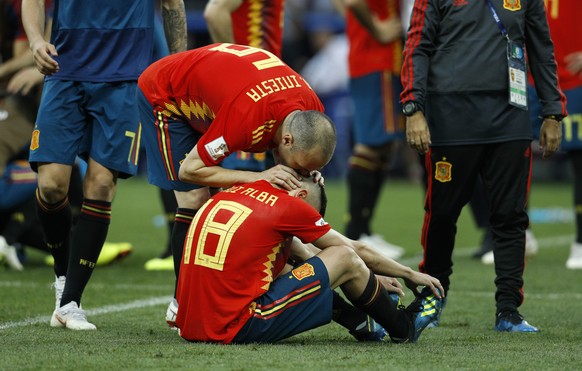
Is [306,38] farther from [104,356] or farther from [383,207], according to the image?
[104,356]

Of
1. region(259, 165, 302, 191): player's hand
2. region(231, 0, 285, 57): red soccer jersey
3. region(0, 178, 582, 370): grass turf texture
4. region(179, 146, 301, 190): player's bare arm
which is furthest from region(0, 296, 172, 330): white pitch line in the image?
region(231, 0, 285, 57): red soccer jersey

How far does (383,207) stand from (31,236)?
6863 millimetres

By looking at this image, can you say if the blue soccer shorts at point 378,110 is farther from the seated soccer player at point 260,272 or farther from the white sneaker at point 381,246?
the seated soccer player at point 260,272

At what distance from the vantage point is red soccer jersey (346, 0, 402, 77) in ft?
30.0

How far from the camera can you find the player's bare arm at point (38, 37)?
213 inches

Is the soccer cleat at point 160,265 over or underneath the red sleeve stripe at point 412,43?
underneath

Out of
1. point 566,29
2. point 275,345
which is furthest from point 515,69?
point 566,29

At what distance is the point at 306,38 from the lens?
69.2 feet

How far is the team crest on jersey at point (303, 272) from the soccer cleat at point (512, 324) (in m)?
1.24

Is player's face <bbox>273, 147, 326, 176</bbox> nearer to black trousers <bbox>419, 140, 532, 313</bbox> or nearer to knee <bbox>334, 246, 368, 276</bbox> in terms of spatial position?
knee <bbox>334, 246, 368, 276</bbox>

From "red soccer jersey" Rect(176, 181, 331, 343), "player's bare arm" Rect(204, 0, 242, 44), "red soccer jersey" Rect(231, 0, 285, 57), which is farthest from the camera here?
"red soccer jersey" Rect(231, 0, 285, 57)

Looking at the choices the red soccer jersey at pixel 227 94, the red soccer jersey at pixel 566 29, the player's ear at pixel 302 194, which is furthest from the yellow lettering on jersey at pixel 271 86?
the red soccer jersey at pixel 566 29

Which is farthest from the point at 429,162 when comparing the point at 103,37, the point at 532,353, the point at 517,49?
the point at 103,37

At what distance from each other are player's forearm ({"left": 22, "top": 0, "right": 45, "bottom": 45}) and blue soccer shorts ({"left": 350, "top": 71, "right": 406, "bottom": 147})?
3.90 metres
